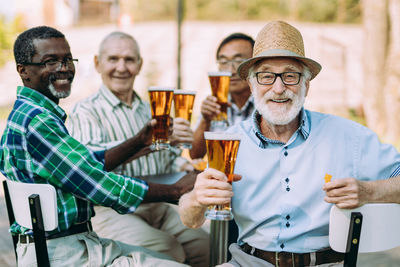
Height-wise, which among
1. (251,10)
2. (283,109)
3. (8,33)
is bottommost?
(283,109)

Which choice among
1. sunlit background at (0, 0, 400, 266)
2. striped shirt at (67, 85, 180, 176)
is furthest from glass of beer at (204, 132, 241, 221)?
sunlit background at (0, 0, 400, 266)

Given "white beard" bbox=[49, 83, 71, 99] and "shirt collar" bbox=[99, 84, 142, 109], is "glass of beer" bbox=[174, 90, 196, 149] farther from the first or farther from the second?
"shirt collar" bbox=[99, 84, 142, 109]

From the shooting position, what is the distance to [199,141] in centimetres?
333

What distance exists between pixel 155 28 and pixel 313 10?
9.41 metres

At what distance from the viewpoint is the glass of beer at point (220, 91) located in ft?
9.23

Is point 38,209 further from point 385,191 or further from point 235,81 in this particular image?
point 235,81

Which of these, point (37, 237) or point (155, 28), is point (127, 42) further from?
point (155, 28)

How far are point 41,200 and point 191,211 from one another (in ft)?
2.08

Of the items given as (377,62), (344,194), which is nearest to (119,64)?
(344,194)

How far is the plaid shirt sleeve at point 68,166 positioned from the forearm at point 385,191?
109 centimetres

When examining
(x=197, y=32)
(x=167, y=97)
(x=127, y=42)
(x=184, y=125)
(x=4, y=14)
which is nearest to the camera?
(x=167, y=97)

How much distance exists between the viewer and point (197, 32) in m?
24.7

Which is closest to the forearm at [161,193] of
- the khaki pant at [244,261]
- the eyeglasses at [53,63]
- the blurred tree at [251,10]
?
the khaki pant at [244,261]

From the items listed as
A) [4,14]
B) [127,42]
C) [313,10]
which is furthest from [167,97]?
[313,10]
